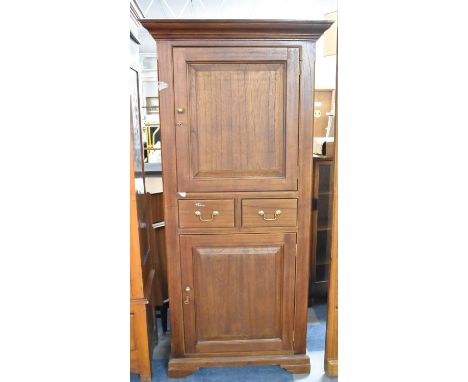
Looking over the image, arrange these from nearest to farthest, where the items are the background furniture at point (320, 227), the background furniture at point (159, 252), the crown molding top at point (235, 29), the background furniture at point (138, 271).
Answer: the crown molding top at point (235, 29), the background furniture at point (138, 271), the background furniture at point (159, 252), the background furniture at point (320, 227)

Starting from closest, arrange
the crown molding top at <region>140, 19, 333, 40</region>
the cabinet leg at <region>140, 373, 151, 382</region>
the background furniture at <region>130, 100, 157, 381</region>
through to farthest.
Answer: the crown molding top at <region>140, 19, 333, 40</region> → the background furniture at <region>130, 100, 157, 381</region> → the cabinet leg at <region>140, 373, 151, 382</region>

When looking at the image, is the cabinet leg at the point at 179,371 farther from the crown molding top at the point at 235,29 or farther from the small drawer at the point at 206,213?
the crown molding top at the point at 235,29

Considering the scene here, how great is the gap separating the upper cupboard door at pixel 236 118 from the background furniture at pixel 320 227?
567 mm

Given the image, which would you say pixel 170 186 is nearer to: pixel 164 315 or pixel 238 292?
pixel 238 292

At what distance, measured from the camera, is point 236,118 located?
118 centimetres

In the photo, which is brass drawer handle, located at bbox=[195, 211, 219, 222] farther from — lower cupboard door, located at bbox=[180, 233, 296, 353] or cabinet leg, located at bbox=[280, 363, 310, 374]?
cabinet leg, located at bbox=[280, 363, 310, 374]

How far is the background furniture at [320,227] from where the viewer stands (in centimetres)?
174

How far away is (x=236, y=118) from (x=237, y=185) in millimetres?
242

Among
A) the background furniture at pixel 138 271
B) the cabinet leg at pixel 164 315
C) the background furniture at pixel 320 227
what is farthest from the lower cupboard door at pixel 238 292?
the background furniture at pixel 320 227

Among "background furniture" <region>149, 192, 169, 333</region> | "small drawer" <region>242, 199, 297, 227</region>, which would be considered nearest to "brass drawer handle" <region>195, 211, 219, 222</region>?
"small drawer" <region>242, 199, 297, 227</region>

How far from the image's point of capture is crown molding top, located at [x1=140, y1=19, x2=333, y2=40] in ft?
3.56
